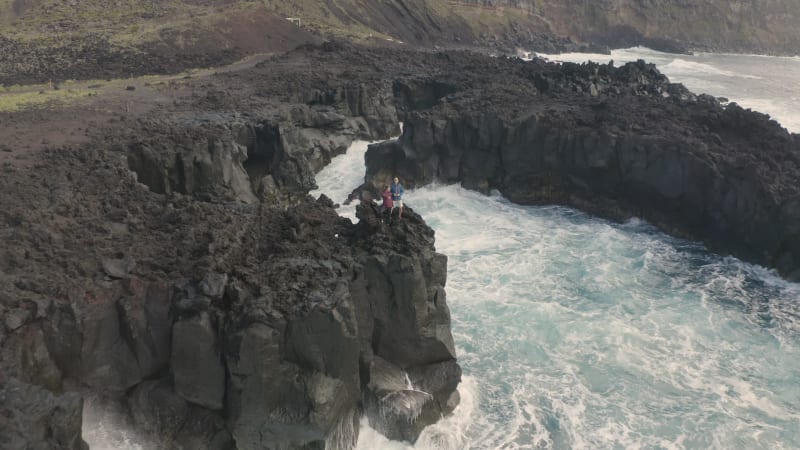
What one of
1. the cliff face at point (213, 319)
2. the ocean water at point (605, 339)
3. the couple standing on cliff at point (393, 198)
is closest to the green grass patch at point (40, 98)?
the cliff face at point (213, 319)

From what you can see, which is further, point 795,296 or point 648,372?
point 795,296

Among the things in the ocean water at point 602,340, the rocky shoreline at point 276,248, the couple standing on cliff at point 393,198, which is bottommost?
the ocean water at point 602,340

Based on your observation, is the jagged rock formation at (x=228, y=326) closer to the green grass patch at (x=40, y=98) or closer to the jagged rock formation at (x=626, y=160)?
the jagged rock formation at (x=626, y=160)

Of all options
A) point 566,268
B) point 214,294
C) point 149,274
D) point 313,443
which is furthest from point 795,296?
point 149,274

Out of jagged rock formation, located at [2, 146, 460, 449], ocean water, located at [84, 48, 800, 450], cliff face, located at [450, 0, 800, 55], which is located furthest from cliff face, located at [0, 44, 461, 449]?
cliff face, located at [450, 0, 800, 55]

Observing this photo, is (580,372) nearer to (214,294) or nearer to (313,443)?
(313,443)
